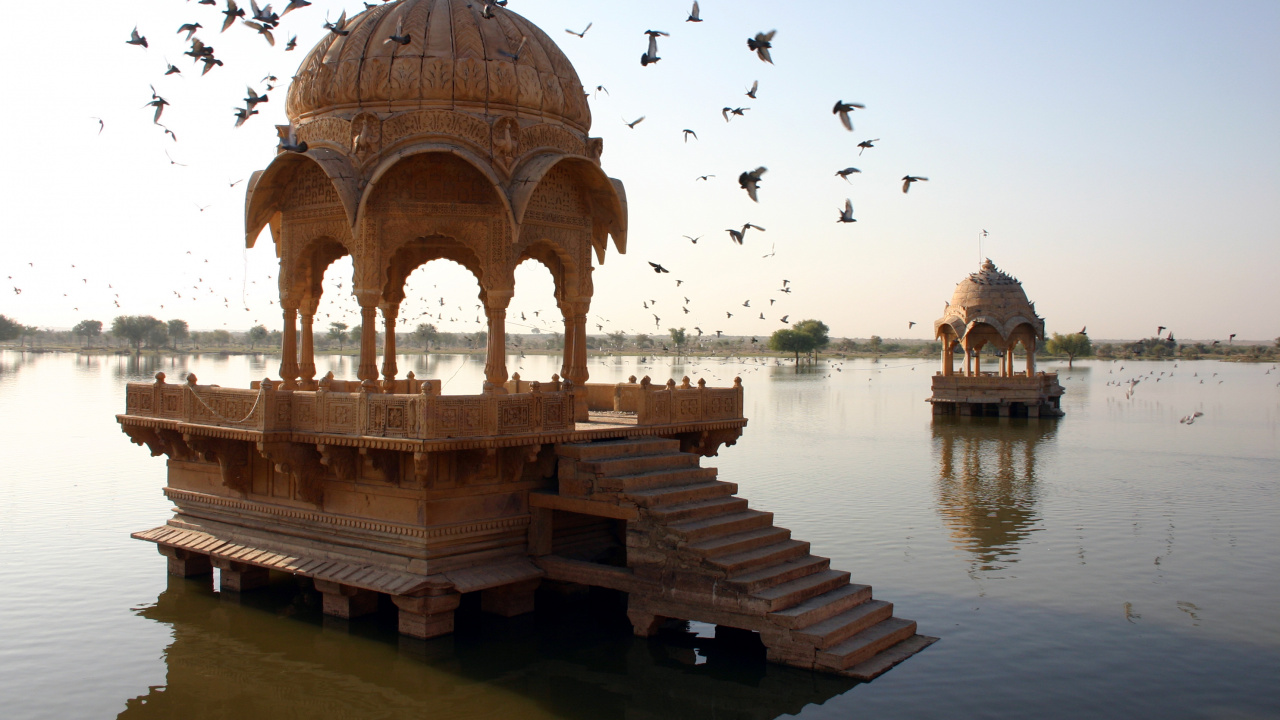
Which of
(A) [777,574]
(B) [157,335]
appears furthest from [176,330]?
(A) [777,574]

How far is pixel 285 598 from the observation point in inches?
481

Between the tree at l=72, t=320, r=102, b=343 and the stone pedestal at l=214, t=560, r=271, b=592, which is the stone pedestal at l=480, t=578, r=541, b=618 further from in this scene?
the tree at l=72, t=320, r=102, b=343

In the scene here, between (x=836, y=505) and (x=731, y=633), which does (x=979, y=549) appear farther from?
(x=731, y=633)

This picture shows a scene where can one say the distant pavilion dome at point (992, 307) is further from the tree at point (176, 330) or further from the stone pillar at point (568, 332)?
the tree at point (176, 330)

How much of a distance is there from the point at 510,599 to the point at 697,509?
2320mm

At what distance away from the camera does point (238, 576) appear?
40.4 feet

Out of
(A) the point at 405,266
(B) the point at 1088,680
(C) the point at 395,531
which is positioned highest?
(A) the point at 405,266

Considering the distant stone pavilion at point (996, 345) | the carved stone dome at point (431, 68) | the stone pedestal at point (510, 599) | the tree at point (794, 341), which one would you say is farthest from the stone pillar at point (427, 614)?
the tree at point (794, 341)

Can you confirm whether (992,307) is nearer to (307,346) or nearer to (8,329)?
(307,346)

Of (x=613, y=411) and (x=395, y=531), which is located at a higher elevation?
(x=613, y=411)

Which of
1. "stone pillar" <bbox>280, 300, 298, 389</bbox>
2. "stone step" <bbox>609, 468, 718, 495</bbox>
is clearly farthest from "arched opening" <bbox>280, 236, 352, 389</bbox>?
"stone step" <bbox>609, 468, 718, 495</bbox>

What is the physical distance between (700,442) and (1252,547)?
8813 millimetres

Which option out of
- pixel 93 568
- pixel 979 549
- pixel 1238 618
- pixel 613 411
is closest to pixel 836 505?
pixel 979 549

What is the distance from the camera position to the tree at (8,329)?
370 ft
